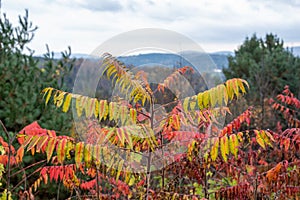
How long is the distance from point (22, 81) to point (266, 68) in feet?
36.0

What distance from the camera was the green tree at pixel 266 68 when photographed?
45.8 feet

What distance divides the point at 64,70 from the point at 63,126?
1607 millimetres

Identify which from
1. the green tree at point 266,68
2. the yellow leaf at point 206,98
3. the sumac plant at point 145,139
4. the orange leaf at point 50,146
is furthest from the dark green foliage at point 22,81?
the green tree at point 266,68

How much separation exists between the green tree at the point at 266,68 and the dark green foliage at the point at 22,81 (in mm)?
7116

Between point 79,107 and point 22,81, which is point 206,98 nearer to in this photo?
point 79,107

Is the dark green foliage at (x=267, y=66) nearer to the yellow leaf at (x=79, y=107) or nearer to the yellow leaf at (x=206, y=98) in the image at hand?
the yellow leaf at (x=206, y=98)

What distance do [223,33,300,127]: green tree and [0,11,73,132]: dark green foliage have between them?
7.12m

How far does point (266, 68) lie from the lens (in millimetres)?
15125

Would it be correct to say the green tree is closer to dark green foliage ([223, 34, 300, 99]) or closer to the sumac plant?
dark green foliage ([223, 34, 300, 99])

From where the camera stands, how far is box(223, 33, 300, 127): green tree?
13969mm

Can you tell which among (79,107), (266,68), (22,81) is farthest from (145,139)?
(266,68)

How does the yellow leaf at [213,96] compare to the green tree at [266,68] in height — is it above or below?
below

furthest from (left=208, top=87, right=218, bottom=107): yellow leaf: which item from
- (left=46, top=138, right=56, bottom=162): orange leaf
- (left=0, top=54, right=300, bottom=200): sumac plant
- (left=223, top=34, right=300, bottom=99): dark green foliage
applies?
(left=223, top=34, right=300, bottom=99): dark green foliage

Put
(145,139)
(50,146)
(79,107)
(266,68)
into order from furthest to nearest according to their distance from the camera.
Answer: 1. (266,68)
2. (145,139)
3. (50,146)
4. (79,107)
